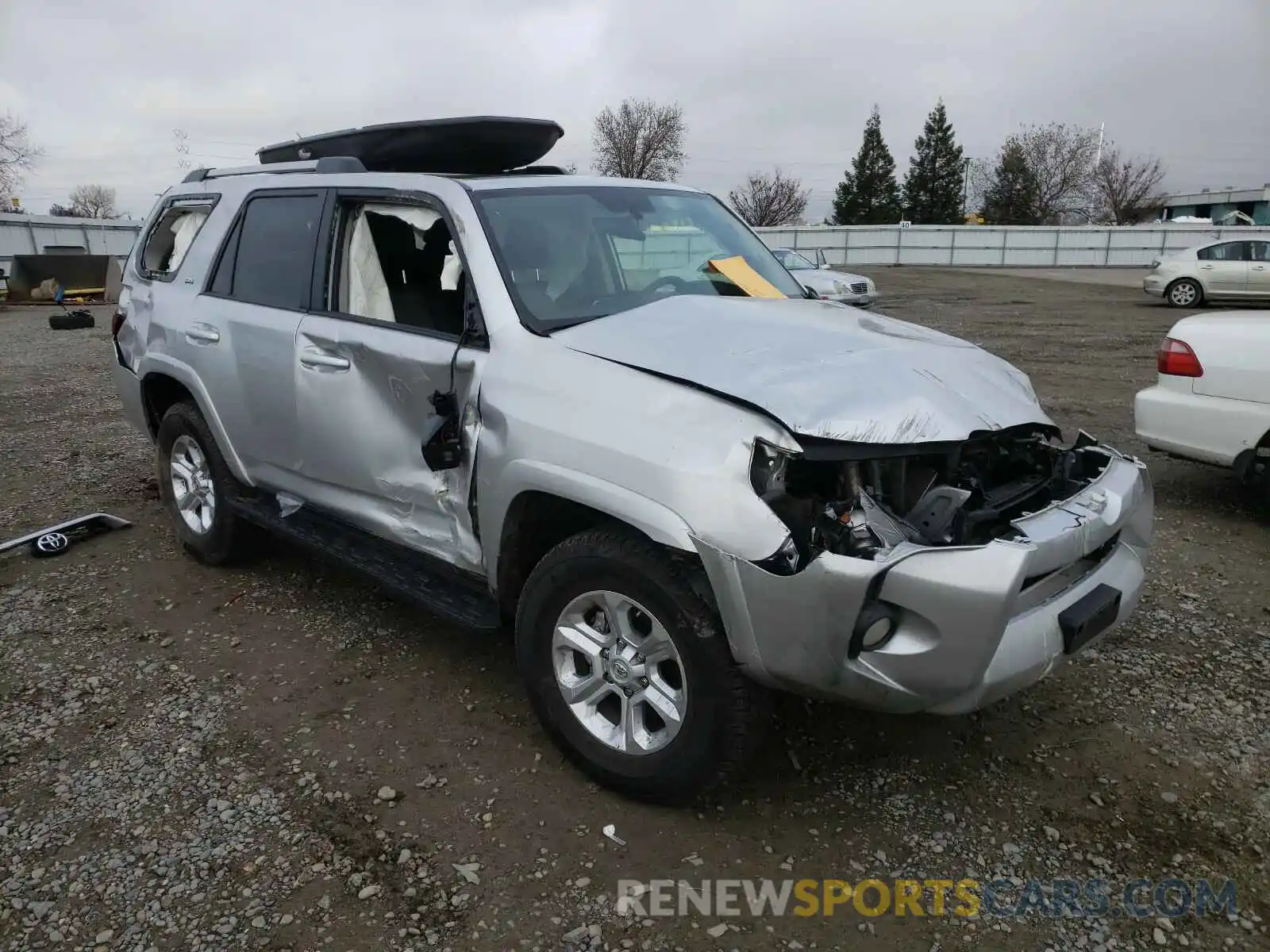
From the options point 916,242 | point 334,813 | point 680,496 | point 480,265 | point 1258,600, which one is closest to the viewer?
point 680,496

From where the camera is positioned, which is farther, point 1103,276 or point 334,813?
point 1103,276

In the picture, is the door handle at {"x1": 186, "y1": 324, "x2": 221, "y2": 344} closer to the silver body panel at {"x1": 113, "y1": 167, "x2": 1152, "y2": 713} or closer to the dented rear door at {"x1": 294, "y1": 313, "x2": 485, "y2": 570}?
the silver body panel at {"x1": 113, "y1": 167, "x2": 1152, "y2": 713}

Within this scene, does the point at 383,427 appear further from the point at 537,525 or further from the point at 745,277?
the point at 745,277

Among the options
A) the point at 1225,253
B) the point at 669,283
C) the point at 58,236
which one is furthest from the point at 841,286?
the point at 58,236

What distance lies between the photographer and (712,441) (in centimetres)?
247

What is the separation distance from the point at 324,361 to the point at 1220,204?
82075 millimetres

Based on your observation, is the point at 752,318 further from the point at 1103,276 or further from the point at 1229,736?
the point at 1103,276

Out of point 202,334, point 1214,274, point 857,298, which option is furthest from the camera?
point 1214,274

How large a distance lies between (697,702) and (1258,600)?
10.8 ft

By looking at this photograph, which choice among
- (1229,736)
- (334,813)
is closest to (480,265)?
(334,813)

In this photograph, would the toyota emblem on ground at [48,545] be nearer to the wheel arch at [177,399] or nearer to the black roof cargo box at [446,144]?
the wheel arch at [177,399]

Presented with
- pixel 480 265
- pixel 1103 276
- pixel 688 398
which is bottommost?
pixel 1103 276

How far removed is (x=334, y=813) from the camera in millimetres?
2867

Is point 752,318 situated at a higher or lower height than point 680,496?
higher
